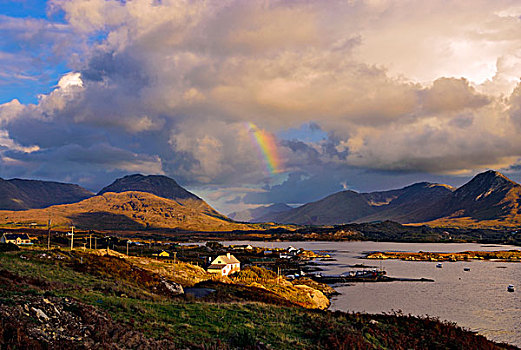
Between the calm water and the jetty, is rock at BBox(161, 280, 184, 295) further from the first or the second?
the jetty

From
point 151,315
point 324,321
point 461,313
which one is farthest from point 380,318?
point 461,313

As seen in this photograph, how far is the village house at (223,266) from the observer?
300ft

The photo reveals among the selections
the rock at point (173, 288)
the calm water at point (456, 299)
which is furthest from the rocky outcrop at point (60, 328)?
Result: the calm water at point (456, 299)

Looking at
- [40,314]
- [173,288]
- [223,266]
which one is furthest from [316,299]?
[40,314]

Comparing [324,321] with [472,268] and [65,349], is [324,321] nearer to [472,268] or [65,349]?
[65,349]

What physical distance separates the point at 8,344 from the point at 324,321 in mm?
18065

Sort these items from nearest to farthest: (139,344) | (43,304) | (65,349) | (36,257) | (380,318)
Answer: (65,349) → (139,344) → (43,304) → (380,318) → (36,257)

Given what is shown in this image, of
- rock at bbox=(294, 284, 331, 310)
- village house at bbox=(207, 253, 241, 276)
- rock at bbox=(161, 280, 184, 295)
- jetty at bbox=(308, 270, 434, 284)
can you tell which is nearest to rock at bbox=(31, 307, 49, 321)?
rock at bbox=(161, 280, 184, 295)

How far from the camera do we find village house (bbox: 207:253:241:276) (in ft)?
300

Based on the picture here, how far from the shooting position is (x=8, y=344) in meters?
13.8

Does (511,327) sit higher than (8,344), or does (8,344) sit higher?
(8,344)

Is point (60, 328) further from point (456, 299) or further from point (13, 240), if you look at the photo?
point (13, 240)

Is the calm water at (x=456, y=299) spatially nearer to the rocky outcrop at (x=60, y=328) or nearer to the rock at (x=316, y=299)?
the rock at (x=316, y=299)

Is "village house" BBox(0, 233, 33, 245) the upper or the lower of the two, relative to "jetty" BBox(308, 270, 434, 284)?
upper
